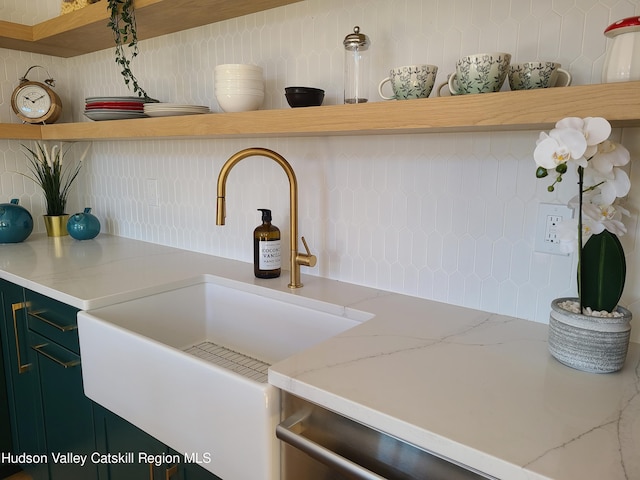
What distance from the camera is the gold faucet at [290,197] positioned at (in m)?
1.39

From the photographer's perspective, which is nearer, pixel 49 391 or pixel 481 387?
pixel 481 387

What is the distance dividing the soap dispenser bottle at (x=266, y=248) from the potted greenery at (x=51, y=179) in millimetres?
1395

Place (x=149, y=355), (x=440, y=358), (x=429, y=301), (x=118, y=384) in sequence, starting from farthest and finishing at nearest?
1. (x=429, y=301)
2. (x=118, y=384)
3. (x=149, y=355)
4. (x=440, y=358)

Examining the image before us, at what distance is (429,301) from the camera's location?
1383 mm

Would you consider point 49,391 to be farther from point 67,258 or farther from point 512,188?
point 512,188

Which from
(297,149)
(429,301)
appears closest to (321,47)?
(297,149)

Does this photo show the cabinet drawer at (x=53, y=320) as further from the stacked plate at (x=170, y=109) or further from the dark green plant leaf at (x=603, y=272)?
the dark green plant leaf at (x=603, y=272)

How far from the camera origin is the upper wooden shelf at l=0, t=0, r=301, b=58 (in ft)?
5.17

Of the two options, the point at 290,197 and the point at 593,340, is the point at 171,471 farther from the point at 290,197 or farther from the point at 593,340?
the point at 593,340

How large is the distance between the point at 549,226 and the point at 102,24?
173 cm

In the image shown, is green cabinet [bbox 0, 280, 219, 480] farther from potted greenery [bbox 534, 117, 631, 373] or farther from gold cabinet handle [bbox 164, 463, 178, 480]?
potted greenery [bbox 534, 117, 631, 373]

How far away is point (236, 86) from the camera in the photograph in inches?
57.8

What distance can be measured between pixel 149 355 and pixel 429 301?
0.77 meters

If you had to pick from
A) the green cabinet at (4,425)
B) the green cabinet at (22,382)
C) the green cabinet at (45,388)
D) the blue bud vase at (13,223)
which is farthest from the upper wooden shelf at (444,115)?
the green cabinet at (4,425)
